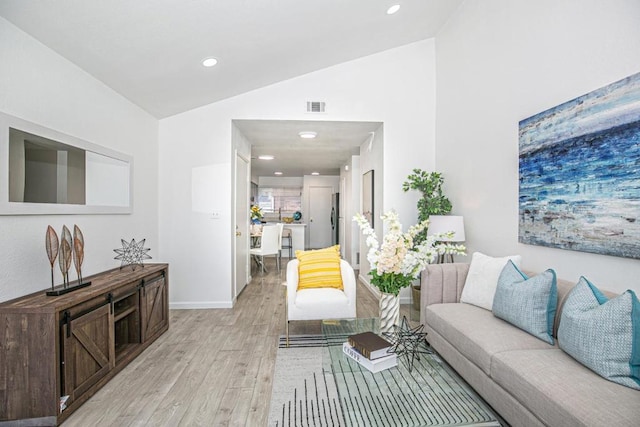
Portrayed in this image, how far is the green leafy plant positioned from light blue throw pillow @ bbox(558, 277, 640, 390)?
7.03 ft

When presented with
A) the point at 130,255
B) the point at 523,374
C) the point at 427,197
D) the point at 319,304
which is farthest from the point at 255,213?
the point at 523,374

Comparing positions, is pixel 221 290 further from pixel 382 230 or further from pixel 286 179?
pixel 286 179

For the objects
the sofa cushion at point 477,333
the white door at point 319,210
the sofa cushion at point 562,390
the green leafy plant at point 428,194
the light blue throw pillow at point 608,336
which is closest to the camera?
the sofa cushion at point 562,390

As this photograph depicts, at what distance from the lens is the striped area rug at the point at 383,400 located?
57.9 inches

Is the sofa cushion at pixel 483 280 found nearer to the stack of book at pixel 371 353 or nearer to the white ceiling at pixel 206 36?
the stack of book at pixel 371 353

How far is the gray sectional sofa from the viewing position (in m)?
1.32

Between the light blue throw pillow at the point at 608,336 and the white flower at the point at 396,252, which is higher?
the white flower at the point at 396,252

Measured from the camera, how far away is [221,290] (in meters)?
4.23

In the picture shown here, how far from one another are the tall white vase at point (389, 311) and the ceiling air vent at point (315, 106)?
2.75 m

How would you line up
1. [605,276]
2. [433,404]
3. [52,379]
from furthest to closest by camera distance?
[605,276], [52,379], [433,404]

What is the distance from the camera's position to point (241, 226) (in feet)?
16.4

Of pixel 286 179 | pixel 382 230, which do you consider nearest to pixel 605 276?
pixel 382 230

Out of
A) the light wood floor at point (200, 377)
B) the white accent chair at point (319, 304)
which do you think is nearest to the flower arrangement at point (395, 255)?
the white accent chair at point (319, 304)

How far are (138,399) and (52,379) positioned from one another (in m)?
0.54
